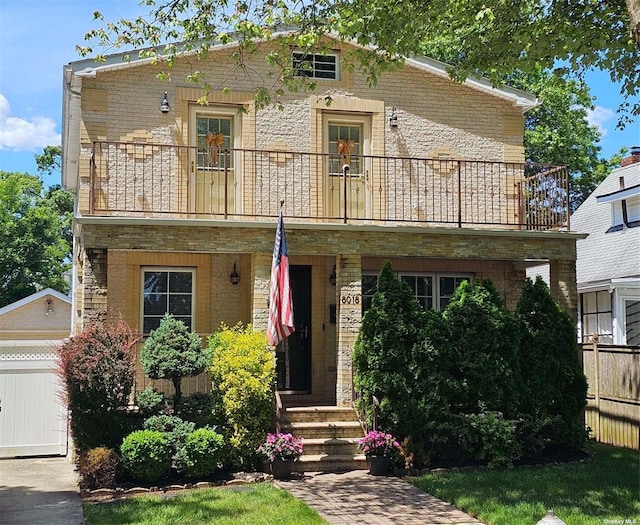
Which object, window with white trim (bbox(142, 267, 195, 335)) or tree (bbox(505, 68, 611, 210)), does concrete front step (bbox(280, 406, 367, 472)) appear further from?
tree (bbox(505, 68, 611, 210))

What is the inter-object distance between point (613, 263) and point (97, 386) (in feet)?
45.2

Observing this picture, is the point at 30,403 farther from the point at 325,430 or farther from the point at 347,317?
the point at 347,317

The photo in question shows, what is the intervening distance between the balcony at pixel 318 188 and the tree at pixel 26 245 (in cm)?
2180

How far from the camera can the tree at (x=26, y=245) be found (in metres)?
34.2

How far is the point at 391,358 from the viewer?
485 inches

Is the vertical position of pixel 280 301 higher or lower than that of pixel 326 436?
higher

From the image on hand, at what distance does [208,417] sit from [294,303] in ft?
13.0

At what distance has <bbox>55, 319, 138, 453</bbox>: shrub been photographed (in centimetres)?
1111

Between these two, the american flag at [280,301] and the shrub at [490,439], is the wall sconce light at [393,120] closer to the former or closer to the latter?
the american flag at [280,301]

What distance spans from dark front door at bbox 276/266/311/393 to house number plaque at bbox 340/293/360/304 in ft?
6.69

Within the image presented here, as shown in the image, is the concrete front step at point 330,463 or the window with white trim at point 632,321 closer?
the concrete front step at point 330,463

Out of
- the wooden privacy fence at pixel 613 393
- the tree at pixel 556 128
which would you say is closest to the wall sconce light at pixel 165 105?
the wooden privacy fence at pixel 613 393

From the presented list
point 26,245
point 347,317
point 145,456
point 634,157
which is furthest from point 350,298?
point 26,245

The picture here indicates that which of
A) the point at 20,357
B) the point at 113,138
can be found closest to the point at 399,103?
the point at 113,138
